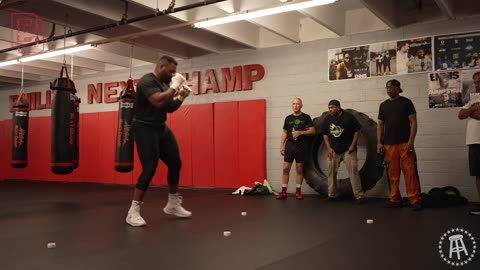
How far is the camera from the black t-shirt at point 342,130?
20.1ft

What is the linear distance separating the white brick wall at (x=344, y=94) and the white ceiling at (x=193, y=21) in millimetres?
164

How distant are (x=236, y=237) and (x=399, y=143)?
9.20 ft

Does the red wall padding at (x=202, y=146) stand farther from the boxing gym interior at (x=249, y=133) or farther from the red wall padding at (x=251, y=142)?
the red wall padding at (x=251, y=142)

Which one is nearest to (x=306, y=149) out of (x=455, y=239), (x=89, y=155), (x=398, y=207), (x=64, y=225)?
(x=398, y=207)

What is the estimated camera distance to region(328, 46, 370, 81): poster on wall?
6684 millimetres

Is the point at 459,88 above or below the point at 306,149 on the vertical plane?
above

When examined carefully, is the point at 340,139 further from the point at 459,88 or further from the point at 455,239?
the point at 455,239

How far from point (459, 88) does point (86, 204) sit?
5.65m

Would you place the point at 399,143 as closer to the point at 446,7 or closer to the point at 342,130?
the point at 342,130

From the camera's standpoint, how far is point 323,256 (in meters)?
2.93

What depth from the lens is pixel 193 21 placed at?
578 centimetres

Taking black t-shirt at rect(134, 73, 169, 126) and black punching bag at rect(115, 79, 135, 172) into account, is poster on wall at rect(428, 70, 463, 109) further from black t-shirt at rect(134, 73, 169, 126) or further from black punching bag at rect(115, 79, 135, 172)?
black punching bag at rect(115, 79, 135, 172)

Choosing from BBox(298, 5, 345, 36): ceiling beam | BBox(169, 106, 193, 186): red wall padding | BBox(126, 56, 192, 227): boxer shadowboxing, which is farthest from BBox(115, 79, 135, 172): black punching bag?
BBox(298, 5, 345, 36): ceiling beam

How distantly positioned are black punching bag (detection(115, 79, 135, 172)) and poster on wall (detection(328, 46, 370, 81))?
332cm
